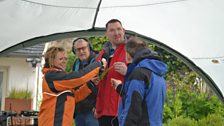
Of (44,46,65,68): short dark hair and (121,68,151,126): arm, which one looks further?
(44,46,65,68): short dark hair

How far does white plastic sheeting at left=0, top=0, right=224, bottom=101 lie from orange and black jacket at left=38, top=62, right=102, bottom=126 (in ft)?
4.96

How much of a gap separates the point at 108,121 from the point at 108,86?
1.09ft

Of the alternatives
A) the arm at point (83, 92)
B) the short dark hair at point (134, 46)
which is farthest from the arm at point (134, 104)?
the arm at point (83, 92)

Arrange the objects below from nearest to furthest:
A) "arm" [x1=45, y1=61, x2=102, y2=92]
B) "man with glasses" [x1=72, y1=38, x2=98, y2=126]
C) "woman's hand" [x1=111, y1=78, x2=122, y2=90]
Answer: "woman's hand" [x1=111, y1=78, x2=122, y2=90], "arm" [x1=45, y1=61, x2=102, y2=92], "man with glasses" [x1=72, y1=38, x2=98, y2=126]

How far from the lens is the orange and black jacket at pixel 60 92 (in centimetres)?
447

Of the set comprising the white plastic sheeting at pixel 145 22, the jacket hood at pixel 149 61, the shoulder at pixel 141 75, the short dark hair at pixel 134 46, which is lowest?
the shoulder at pixel 141 75

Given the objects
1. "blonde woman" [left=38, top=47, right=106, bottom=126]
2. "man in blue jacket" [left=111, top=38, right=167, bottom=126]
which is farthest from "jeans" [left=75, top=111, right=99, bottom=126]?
"man in blue jacket" [left=111, top=38, right=167, bottom=126]

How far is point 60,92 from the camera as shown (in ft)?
14.8

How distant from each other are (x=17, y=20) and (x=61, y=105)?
179 centimetres

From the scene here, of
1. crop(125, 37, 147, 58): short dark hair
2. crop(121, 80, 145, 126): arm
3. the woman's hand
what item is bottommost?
crop(121, 80, 145, 126): arm

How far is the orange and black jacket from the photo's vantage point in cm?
447

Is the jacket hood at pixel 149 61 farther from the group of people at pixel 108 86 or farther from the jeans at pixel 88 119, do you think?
the jeans at pixel 88 119

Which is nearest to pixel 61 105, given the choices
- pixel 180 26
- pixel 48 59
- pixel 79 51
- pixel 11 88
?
pixel 48 59

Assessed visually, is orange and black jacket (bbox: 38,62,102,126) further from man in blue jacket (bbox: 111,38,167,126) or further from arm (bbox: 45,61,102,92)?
man in blue jacket (bbox: 111,38,167,126)
